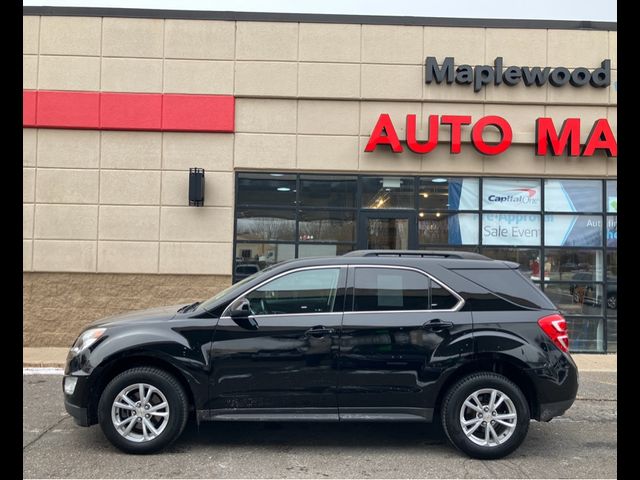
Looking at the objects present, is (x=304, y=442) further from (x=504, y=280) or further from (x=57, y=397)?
(x=57, y=397)

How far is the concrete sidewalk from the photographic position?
29.9ft

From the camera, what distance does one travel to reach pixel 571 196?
1098 cm

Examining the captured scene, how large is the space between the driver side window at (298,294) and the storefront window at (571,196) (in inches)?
282

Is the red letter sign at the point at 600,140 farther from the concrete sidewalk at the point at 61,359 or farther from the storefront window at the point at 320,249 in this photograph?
the storefront window at the point at 320,249

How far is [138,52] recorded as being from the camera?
419 inches

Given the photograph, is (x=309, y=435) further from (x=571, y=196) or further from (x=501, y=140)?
(x=571, y=196)

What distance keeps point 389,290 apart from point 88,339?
9.26ft

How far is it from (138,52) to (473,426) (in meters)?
8.99

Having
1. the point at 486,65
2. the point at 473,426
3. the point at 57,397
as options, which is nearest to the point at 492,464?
the point at 473,426

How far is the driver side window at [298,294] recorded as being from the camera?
17.3 ft

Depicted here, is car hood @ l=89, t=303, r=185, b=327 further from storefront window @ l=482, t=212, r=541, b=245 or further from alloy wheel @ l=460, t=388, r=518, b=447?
storefront window @ l=482, t=212, r=541, b=245

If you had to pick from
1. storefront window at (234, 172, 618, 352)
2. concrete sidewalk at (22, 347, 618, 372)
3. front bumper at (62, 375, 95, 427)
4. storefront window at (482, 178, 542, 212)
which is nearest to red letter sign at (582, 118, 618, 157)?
storefront window at (234, 172, 618, 352)

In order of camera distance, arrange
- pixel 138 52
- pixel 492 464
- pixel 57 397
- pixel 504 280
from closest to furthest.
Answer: pixel 492 464
pixel 504 280
pixel 57 397
pixel 138 52

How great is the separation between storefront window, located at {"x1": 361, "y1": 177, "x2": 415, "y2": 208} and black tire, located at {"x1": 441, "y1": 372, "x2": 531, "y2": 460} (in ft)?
20.2
